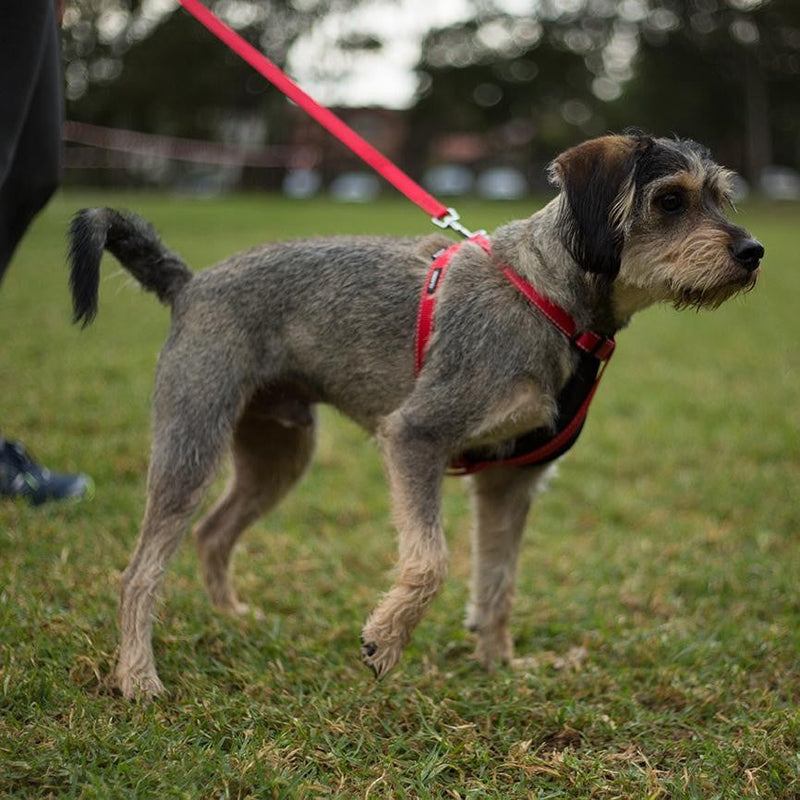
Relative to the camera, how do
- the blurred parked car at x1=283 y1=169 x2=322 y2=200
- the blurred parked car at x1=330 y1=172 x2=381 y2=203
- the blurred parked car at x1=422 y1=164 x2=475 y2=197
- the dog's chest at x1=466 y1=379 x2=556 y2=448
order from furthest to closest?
the blurred parked car at x1=330 y1=172 x2=381 y2=203, the blurred parked car at x1=422 y1=164 x2=475 y2=197, the blurred parked car at x1=283 y1=169 x2=322 y2=200, the dog's chest at x1=466 y1=379 x2=556 y2=448

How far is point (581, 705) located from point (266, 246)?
2.16 meters

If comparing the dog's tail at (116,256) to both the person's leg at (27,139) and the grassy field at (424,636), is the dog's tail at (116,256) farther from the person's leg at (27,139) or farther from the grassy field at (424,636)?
the person's leg at (27,139)

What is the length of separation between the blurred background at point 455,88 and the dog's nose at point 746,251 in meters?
43.8

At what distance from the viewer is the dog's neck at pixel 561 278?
131 inches

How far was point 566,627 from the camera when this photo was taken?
4.20m

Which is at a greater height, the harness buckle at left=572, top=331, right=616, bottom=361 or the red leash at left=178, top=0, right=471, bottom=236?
the red leash at left=178, top=0, right=471, bottom=236

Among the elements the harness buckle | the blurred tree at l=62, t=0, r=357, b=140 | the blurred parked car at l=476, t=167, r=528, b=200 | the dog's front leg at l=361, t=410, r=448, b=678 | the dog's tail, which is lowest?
the dog's front leg at l=361, t=410, r=448, b=678

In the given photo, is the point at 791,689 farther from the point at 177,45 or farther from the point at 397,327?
the point at 177,45

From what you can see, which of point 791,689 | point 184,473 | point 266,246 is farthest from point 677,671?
point 266,246

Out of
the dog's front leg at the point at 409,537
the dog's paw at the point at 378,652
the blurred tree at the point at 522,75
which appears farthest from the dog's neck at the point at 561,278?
the blurred tree at the point at 522,75

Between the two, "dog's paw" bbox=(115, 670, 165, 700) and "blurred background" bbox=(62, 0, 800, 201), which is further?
"blurred background" bbox=(62, 0, 800, 201)

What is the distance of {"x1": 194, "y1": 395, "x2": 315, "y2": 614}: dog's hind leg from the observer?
4203 mm

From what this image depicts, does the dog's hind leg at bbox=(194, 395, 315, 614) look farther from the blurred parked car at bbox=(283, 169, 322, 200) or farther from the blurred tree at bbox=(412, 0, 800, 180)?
the blurred tree at bbox=(412, 0, 800, 180)

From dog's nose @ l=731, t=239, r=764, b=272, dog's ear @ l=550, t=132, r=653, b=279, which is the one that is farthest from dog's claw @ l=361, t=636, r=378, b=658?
dog's nose @ l=731, t=239, r=764, b=272
